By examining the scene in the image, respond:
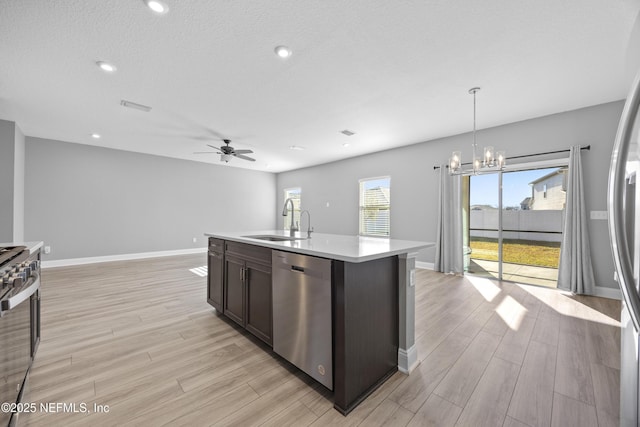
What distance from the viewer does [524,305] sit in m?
3.09

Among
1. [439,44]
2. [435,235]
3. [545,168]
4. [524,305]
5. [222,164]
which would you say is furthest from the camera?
[222,164]

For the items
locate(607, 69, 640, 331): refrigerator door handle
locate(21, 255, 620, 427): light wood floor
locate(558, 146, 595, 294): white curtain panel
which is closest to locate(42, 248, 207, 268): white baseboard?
locate(21, 255, 620, 427): light wood floor

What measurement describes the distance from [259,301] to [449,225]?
156 inches

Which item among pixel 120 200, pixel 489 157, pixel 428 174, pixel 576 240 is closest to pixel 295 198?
pixel 428 174

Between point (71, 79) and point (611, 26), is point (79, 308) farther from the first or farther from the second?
point (611, 26)

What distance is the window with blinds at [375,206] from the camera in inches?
232

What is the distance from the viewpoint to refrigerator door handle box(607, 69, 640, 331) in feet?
1.97

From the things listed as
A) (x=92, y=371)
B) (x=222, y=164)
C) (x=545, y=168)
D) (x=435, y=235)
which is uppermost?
(x=222, y=164)

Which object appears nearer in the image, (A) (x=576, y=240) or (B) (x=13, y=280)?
(B) (x=13, y=280)

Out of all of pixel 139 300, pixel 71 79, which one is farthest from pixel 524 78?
pixel 139 300

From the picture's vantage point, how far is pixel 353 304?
147 cm

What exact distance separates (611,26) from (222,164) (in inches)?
301

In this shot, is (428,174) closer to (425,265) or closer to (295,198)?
(425,265)

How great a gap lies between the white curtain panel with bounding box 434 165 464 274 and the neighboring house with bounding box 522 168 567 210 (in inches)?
39.8
